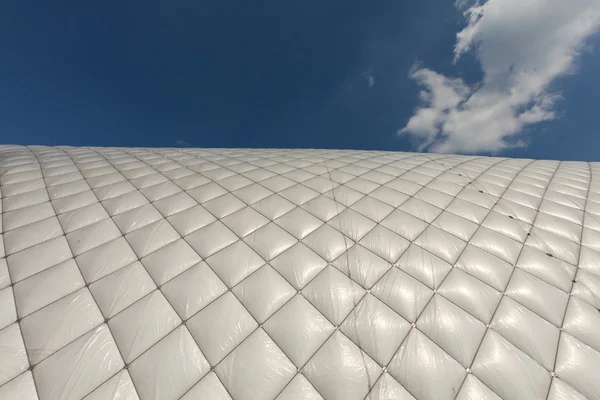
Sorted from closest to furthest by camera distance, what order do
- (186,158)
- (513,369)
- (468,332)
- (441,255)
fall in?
(513,369) → (468,332) → (441,255) → (186,158)

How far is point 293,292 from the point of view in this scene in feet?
18.4

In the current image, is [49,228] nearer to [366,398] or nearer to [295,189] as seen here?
[295,189]

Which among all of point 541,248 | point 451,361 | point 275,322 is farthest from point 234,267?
point 541,248

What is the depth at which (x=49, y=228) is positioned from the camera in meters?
6.70

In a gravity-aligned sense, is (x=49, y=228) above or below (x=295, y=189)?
below

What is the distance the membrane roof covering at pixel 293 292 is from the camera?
14.0ft

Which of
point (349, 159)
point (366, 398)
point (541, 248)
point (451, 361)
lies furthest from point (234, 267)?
point (349, 159)

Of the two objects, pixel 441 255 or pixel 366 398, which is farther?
pixel 441 255

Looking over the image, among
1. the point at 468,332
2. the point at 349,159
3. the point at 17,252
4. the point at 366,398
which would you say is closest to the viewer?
the point at 366,398

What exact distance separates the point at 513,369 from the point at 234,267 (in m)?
6.57

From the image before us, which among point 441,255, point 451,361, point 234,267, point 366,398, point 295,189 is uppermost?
point 295,189

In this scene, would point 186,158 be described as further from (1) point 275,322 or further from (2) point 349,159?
(1) point 275,322

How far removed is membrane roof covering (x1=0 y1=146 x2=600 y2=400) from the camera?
4.28 meters

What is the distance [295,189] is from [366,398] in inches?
270
